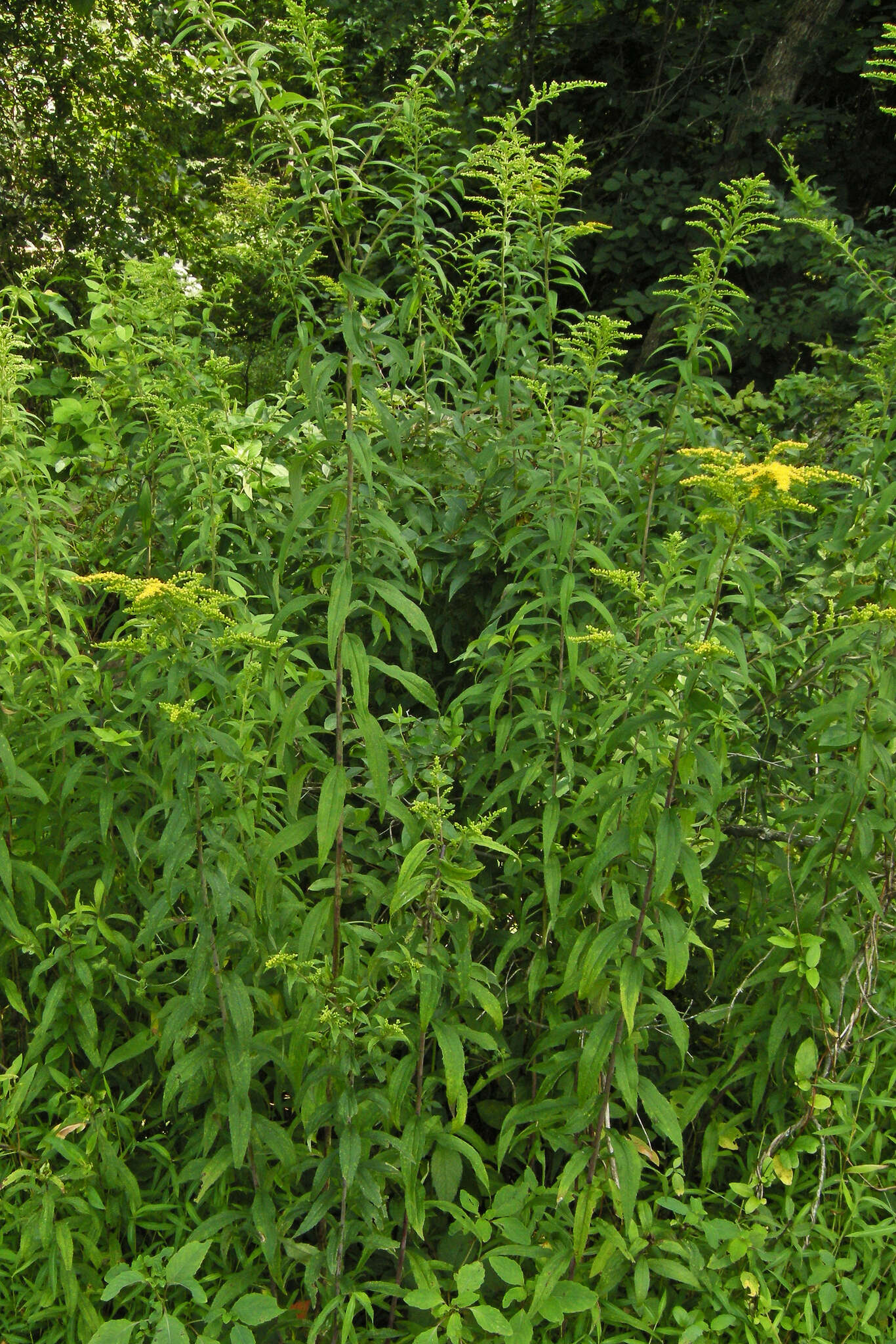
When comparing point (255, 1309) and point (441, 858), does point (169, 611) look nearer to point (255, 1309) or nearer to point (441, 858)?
point (441, 858)

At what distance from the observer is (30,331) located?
202 inches

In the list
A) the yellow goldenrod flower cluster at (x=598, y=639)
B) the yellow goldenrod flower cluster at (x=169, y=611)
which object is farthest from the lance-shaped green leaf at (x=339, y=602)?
the yellow goldenrod flower cluster at (x=598, y=639)

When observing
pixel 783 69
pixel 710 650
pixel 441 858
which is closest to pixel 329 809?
pixel 441 858

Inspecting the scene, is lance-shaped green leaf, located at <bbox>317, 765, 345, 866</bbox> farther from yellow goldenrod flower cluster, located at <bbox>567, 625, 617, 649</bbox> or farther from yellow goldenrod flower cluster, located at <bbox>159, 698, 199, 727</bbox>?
yellow goldenrod flower cluster, located at <bbox>567, 625, 617, 649</bbox>

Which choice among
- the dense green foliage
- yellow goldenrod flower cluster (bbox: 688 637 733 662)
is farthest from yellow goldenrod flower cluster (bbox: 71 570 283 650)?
yellow goldenrod flower cluster (bbox: 688 637 733 662)

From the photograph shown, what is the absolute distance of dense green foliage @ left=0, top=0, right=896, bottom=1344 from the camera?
2.12 meters

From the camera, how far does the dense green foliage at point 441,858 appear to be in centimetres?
212

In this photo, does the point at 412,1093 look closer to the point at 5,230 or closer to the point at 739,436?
the point at 739,436

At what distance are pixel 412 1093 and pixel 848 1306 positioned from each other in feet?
3.93

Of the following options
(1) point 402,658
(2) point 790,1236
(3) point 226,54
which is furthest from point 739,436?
(2) point 790,1236

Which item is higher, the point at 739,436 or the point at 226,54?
the point at 226,54

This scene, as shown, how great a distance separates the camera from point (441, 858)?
2.07 meters

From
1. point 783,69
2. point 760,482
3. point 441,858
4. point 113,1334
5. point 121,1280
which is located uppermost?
point 783,69

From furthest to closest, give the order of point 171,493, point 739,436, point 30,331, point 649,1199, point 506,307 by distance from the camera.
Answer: point 30,331
point 739,436
point 506,307
point 171,493
point 649,1199
